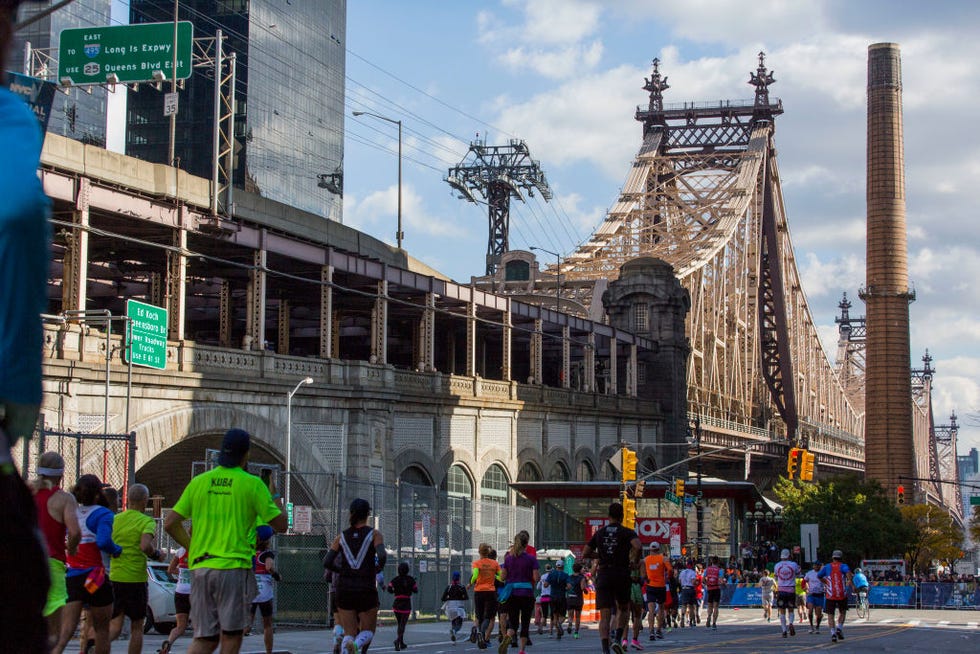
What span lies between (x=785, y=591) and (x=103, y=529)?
2034 centimetres

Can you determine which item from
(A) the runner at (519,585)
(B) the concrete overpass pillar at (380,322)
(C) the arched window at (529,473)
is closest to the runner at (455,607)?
(A) the runner at (519,585)

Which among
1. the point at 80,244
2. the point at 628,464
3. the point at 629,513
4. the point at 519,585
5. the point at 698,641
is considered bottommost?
the point at 698,641

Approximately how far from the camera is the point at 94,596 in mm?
12250

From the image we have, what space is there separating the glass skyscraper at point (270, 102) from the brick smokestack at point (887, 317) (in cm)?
4753

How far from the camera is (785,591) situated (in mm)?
29875

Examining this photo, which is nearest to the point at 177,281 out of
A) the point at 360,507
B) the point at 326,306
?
the point at 326,306

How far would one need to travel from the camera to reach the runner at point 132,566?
42.4ft

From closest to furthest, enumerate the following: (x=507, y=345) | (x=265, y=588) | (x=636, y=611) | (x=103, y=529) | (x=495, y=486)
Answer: (x=103, y=529) → (x=265, y=588) → (x=636, y=611) → (x=495, y=486) → (x=507, y=345)

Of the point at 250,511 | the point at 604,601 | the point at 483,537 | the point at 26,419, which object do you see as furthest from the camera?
the point at 483,537

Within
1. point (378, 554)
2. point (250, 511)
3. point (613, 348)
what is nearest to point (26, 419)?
point (250, 511)

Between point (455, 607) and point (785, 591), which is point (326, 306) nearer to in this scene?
point (785, 591)

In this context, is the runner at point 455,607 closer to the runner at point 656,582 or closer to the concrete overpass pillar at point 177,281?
the runner at point 656,582

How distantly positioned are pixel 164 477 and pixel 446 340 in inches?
1115

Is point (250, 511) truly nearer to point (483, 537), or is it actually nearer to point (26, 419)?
point (26, 419)
